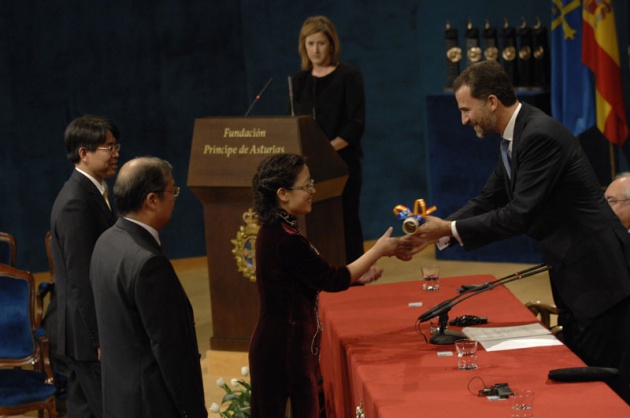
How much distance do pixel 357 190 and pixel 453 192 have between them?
2.23 m

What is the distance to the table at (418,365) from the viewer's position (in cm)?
312

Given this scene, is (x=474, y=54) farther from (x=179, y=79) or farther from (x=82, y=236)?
(x=82, y=236)

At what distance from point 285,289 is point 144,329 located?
695 millimetres

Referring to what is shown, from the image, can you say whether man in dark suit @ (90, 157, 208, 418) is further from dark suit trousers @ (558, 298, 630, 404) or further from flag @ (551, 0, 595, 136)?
flag @ (551, 0, 595, 136)

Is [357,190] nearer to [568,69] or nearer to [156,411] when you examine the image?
[568,69]

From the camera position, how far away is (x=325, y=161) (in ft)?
20.2

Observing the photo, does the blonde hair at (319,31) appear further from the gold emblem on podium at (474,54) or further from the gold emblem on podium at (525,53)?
the gold emblem on podium at (525,53)

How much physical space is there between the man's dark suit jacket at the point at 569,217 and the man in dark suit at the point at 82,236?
1810 millimetres

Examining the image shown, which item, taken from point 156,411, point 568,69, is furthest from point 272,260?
point 568,69

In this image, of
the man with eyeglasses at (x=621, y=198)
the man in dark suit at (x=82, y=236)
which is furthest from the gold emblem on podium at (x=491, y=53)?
the man in dark suit at (x=82, y=236)

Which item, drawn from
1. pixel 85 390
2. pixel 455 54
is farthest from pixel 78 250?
pixel 455 54

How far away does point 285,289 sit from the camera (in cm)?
396

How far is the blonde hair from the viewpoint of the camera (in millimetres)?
6730

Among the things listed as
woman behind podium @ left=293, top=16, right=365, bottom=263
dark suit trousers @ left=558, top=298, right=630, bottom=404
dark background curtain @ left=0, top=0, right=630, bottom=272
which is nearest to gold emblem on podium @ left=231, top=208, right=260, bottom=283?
woman behind podium @ left=293, top=16, right=365, bottom=263
